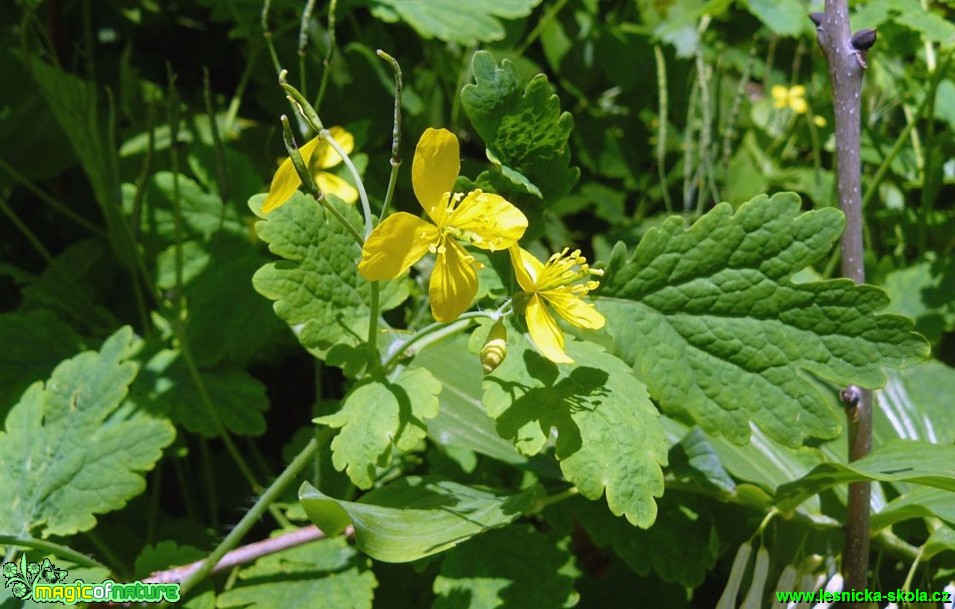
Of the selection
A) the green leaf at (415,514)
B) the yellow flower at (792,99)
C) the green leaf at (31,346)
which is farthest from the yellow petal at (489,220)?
the yellow flower at (792,99)

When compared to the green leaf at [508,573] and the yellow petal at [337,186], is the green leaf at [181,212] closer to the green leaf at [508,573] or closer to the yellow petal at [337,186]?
the yellow petal at [337,186]

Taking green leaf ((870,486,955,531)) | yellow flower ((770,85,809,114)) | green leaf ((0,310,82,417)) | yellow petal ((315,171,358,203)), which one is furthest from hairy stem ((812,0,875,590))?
green leaf ((0,310,82,417))

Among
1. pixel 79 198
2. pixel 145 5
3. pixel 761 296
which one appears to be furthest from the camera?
pixel 145 5

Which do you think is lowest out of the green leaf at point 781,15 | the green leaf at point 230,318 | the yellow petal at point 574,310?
the green leaf at point 230,318

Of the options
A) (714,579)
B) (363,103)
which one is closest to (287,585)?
(714,579)

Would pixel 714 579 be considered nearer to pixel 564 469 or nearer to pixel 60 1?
pixel 564 469
